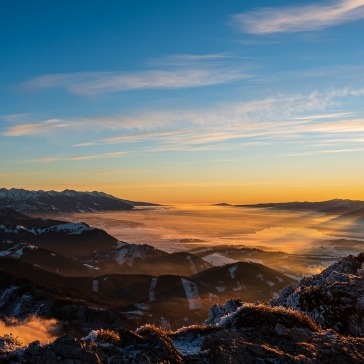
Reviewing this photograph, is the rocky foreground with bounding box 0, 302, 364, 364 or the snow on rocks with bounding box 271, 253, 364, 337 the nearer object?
the rocky foreground with bounding box 0, 302, 364, 364

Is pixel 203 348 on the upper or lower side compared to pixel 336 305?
upper

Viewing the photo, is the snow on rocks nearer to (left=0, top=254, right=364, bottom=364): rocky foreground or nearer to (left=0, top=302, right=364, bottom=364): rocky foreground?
(left=0, top=254, right=364, bottom=364): rocky foreground

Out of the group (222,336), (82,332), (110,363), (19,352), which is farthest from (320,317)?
(82,332)

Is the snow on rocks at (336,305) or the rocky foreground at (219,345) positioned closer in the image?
the rocky foreground at (219,345)

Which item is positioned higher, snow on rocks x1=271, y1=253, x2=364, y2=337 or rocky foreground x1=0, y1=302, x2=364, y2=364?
rocky foreground x1=0, y1=302, x2=364, y2=364

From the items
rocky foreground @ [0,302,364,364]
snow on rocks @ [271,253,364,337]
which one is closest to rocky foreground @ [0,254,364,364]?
rocky foreground @ [0,302,364,364]

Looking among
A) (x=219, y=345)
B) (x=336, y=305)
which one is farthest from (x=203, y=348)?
(x=336, y=305)

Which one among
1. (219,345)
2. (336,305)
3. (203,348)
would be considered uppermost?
(219,345)

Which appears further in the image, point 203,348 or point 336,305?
point 336,305

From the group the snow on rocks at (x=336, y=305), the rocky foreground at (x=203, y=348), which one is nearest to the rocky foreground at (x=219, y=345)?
the rocky foreground at (x=203, y=348)

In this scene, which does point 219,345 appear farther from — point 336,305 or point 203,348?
point 336,305

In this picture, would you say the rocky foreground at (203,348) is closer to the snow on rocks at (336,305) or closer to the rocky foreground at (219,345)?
the rocky foreground at (219,345)

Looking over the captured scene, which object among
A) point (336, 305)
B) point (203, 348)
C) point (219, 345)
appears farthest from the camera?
point (336, 305)

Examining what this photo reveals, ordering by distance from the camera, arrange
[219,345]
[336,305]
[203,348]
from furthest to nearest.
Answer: [336,305] → [203,348] → [219,345]
